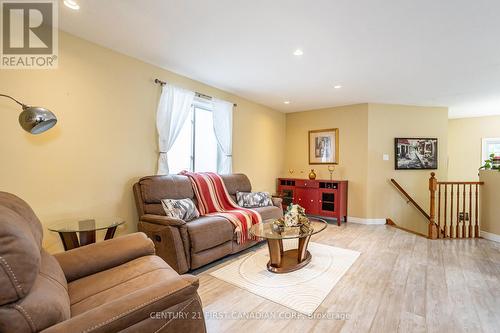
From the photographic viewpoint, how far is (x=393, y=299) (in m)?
2.17

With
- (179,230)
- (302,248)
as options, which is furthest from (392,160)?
(179,230)

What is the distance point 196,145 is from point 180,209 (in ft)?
4.60

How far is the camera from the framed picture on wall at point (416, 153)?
4.98m

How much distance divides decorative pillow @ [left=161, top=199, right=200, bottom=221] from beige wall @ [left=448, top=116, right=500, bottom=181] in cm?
678

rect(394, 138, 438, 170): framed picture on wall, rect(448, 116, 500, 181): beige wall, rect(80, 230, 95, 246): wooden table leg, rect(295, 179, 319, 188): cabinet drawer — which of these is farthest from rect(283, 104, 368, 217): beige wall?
rect(80, 230, 95, 246): wooden table leg

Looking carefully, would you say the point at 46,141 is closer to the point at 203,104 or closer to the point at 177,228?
the point at 177,228

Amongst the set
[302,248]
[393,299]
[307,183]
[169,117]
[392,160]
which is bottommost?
→ [393,299]

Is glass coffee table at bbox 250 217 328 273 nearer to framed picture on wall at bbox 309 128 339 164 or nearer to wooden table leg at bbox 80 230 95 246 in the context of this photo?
wooden table leg at bbox 80 230 95 246

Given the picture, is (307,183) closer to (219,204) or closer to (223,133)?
A: (223,133)

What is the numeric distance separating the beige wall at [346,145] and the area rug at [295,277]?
2.03 m

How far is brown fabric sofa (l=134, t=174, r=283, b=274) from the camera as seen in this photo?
2.52m

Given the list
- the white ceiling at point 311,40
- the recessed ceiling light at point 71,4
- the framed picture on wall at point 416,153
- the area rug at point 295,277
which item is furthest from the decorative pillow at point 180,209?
the framed picture on wall at point 416,153

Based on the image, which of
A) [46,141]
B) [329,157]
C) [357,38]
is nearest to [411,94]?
[329,157]

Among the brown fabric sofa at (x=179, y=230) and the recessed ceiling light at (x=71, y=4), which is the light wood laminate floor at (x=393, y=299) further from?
the recessed ceiling light at (x=71, y=4)
